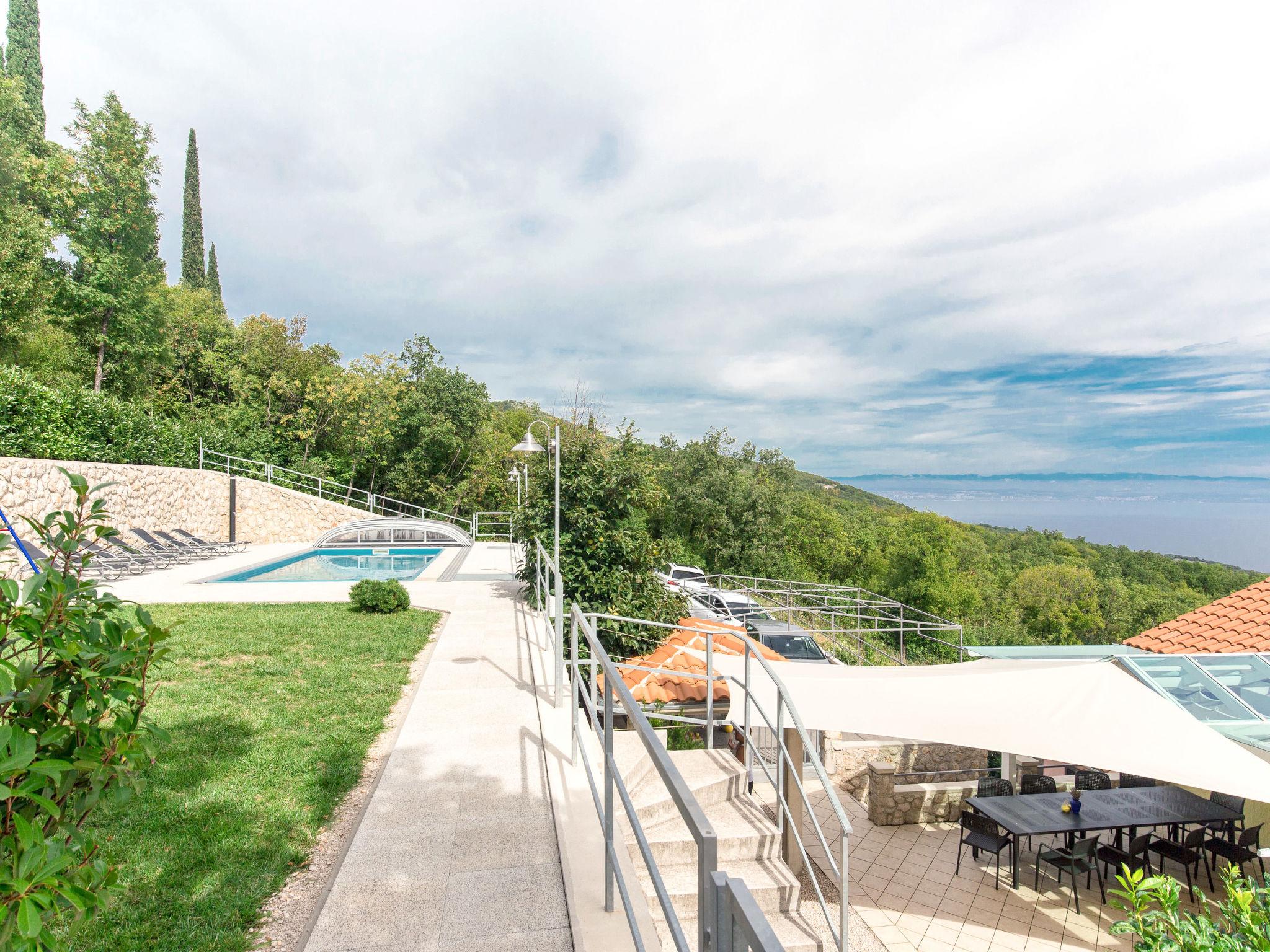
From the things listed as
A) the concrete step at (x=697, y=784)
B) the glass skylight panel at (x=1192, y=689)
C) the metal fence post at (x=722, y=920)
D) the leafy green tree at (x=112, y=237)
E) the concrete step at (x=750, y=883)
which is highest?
→ the leafy green tree at (x=112, y=237)

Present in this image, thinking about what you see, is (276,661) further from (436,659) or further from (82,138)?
(82,138)

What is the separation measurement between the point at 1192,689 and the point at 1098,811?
1784 millimetres

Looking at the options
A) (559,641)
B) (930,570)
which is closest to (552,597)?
(559,641)

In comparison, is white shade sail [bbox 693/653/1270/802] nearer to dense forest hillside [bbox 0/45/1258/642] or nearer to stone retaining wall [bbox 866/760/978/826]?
stone retaining wall [bbox 866/760/978/826]

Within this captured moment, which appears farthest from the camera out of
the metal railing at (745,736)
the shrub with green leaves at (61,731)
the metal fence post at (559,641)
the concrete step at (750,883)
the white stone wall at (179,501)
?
the white stone wall at (179,501)

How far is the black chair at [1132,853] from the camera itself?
6.78m

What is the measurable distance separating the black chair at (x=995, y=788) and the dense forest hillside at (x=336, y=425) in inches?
196

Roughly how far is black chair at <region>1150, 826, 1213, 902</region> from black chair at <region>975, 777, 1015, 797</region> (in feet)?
5.06

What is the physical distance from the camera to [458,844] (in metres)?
3.27

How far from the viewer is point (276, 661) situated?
6633mm

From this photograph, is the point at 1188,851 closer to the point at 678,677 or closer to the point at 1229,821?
the point at 1229,821

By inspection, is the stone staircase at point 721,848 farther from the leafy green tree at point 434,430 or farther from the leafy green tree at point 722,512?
the leafy green tree at point 722,512

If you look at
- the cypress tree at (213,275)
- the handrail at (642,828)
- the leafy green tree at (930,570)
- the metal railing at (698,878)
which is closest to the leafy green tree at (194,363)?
the cypress tree at (213,275)

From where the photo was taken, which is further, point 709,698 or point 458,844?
point 709,698
